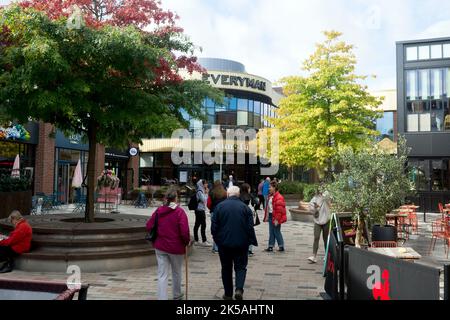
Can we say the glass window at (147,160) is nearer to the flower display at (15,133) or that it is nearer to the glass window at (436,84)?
the flower display at (15,133)

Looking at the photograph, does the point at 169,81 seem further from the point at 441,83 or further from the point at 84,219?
the point at 441,83

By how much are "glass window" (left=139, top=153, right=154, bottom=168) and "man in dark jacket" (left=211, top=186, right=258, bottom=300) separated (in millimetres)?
36796

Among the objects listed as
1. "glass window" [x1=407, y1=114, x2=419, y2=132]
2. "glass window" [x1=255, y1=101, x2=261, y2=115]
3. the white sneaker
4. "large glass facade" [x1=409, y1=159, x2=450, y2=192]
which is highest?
"glass window" [x1=255, y1=101, x2=261, y2=115]

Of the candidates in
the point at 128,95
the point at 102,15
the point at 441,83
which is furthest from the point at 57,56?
the point at 441,83

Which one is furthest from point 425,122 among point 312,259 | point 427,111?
point 312,259

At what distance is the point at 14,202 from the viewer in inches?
616

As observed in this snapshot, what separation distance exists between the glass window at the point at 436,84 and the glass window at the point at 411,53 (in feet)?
4.76

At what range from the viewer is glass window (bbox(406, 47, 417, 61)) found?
2875 centimetres

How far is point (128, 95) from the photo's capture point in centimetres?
991

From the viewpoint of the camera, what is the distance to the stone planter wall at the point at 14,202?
15094 mm

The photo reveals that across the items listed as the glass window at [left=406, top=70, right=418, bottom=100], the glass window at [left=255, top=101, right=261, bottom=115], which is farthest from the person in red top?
the glass window at [left=255, top=101, right=261, bottom=115]

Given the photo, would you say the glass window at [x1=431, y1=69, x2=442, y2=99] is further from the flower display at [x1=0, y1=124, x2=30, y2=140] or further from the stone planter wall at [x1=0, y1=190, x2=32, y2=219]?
the stone planter wall at [x1=0, y1=190, x2=32, y2=219]

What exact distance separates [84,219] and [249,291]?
5346 mm

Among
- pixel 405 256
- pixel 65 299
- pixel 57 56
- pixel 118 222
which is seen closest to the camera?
pixel 65 299
